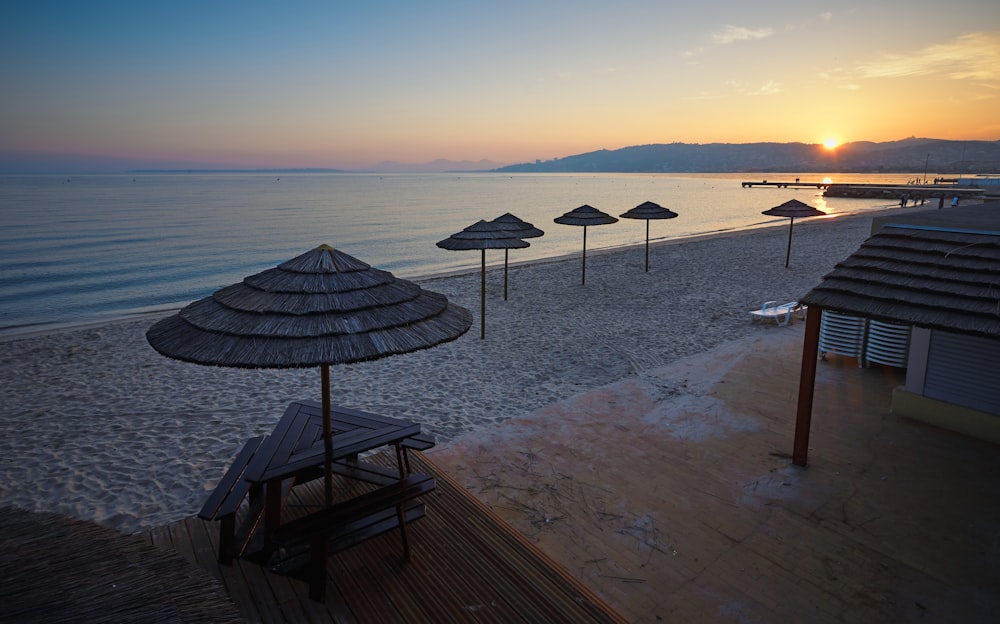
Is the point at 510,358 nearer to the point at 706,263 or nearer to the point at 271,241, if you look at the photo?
the point at 706,263

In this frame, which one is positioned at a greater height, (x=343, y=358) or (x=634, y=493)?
(x=343, y=358)

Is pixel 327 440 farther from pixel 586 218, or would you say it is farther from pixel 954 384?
pixel 586 218

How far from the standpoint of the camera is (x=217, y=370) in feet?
30.8

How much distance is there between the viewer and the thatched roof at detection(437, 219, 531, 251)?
10.4 meters

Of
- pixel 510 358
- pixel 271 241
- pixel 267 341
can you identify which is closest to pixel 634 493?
pixel 267 341

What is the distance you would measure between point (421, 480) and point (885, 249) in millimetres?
5189

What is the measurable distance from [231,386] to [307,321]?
20.0 feet

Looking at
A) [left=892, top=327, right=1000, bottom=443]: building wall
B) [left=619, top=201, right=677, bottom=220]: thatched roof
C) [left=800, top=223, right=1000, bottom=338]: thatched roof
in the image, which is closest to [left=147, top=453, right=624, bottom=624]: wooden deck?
[left=800, top=223, right=1000, bottom=338]: thatched roof

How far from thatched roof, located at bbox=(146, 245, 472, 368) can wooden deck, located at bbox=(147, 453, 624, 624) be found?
1.43m

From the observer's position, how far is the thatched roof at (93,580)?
231 cm

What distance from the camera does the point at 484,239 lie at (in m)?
10.5

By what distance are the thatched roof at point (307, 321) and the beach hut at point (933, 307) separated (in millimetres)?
3731

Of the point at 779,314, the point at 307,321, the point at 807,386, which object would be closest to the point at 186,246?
the point at 779,314

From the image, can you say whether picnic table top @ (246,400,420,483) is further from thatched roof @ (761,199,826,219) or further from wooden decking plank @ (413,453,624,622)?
thatched roof @ (761,199,826,219)
